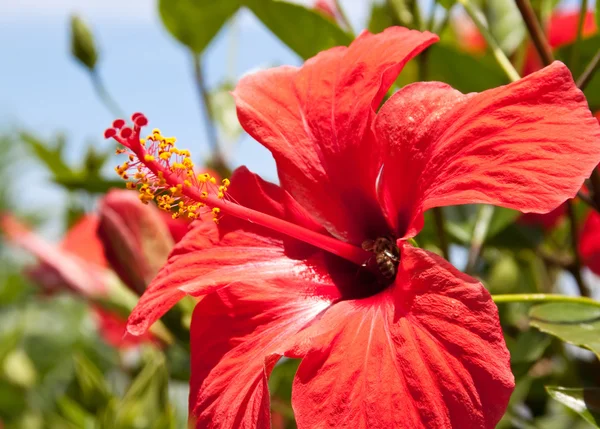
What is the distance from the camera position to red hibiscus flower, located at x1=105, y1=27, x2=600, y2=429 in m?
0.72

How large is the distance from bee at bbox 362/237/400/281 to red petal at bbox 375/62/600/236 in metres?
0.12

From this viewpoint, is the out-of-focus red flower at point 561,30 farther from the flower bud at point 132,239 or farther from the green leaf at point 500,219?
the flower bud at point 132,239

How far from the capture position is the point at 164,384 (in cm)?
136

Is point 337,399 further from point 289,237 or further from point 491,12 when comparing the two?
point 491,12

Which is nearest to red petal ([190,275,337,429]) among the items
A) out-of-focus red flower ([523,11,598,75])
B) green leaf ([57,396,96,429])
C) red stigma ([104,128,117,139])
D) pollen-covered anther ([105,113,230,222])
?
pollen-covered anther ([105,113,230,222])

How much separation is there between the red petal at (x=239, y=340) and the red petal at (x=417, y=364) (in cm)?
6

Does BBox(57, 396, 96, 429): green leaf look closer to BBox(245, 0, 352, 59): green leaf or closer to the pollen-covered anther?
the pollen-covered anther

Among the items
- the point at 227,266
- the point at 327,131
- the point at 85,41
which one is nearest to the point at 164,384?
the point at 227,266

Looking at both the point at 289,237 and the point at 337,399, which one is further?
the point at 289,237

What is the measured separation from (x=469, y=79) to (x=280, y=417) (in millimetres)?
1125

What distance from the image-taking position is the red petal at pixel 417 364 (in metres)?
0.70

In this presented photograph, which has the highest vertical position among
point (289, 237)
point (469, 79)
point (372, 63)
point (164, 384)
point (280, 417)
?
point (372, 63)

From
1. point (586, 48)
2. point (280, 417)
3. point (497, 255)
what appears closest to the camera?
point (586, 48)

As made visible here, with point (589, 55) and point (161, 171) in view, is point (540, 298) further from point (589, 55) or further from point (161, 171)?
point (589, 55)
